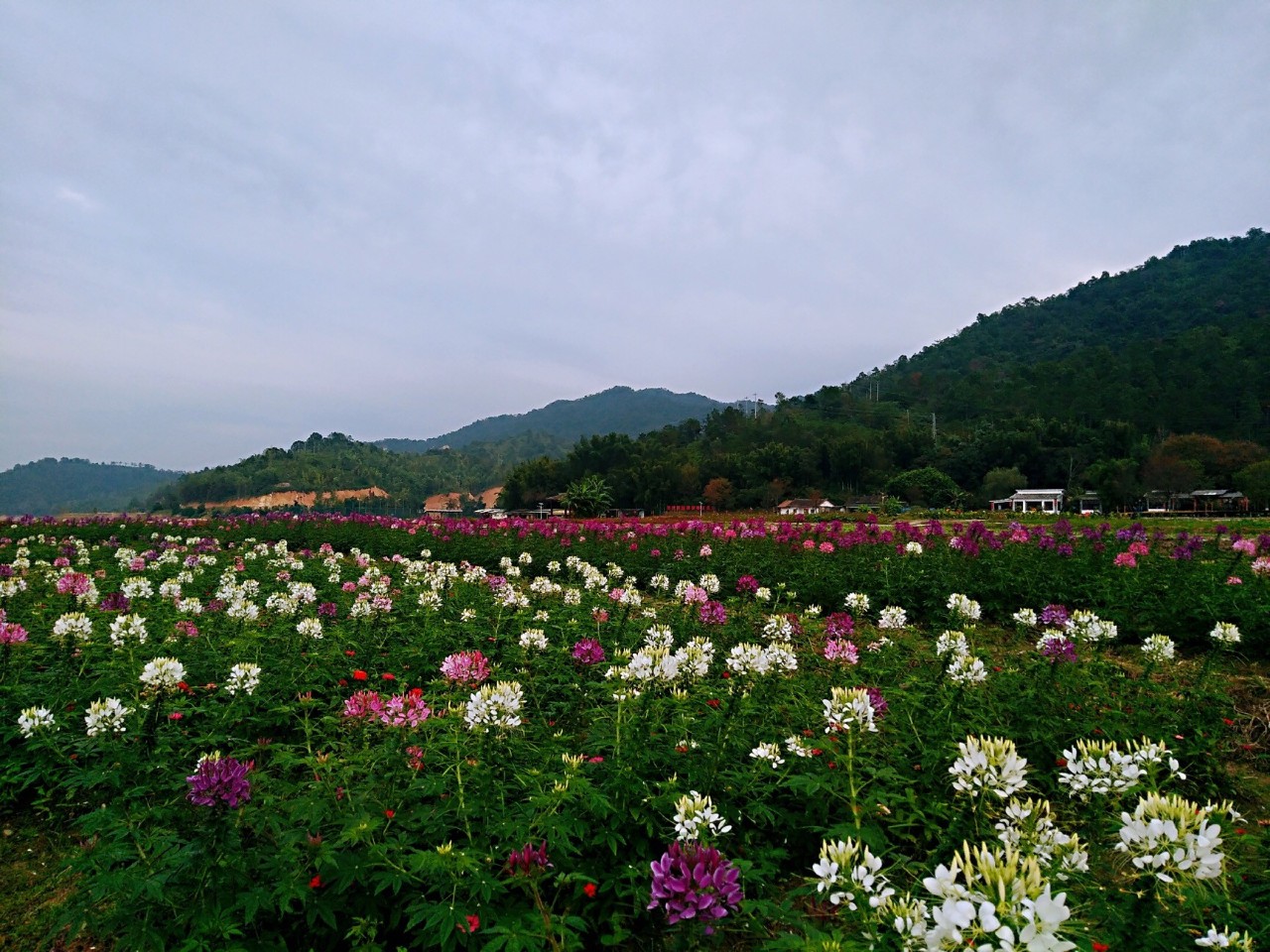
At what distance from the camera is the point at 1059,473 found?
211ft

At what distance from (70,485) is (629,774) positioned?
166 metres

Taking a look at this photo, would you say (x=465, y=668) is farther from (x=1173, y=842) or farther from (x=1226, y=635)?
(x=1226, y=635)

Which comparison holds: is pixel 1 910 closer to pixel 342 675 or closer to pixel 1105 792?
pixel 342 675

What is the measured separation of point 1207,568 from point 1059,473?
67475 mm

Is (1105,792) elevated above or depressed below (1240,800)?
above

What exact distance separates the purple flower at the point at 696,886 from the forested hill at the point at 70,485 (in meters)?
123

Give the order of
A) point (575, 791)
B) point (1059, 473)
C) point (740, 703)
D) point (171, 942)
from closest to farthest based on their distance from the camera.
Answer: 1. point (171, 942)
2. point (575, 791)
3. point (740, 703)
4. point (1059, 473)

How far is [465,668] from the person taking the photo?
11.4ft

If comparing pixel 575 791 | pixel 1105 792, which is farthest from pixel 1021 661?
pixel 575 791

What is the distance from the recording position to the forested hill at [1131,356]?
219 feet

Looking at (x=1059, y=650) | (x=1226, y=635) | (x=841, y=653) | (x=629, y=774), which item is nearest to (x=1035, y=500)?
(x=1226, y=635)

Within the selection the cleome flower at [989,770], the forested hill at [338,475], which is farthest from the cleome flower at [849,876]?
the forested hill at [338,475]

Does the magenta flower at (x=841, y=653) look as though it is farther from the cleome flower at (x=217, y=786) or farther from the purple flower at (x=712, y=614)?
the cleome flower at (x=217, y=786)

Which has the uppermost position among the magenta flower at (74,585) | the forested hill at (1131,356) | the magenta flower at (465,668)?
the forested hill at (1131,356)
